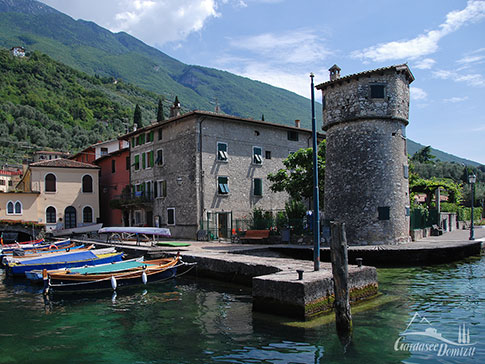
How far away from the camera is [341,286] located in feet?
35.4

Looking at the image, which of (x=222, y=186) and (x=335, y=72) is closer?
(x=335, y=72)

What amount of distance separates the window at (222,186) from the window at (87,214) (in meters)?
17.7

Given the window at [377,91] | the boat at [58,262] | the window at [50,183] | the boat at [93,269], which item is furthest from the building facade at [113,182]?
the window at [377,91]

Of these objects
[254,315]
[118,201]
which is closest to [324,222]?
[254,315]

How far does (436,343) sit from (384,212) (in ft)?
49.3

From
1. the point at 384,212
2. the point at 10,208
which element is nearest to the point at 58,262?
the point at 384,212

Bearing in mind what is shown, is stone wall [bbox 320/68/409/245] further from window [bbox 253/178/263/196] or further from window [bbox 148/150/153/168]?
window [bbox 148/150/153/168]

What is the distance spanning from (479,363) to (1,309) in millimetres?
14575

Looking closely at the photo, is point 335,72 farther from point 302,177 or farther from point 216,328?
point 216,328

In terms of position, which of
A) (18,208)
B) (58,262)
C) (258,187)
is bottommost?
(58,262)

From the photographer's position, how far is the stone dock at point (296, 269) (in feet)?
39.6

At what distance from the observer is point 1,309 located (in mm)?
15273

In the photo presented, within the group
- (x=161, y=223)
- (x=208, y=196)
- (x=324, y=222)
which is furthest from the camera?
(x=161, y=223)

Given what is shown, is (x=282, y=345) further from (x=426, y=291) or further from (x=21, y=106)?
(x=21, y=106)
